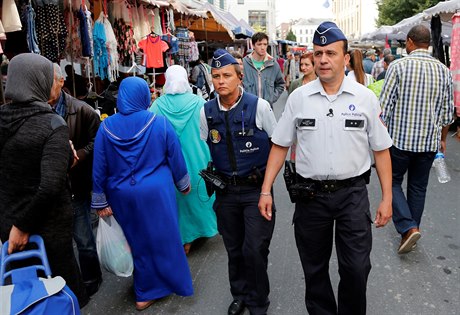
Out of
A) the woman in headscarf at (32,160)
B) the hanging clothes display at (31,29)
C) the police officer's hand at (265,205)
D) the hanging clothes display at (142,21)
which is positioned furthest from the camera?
the hanging clothes display at (142,21)

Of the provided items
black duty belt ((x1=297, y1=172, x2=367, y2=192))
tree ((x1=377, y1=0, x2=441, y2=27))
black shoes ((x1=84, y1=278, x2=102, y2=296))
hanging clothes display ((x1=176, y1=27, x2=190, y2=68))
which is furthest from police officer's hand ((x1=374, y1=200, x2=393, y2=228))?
tree ((x1=377, y1=0, x2=441, y2=27))

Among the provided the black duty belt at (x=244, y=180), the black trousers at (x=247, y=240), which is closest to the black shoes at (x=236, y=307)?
the black trousers at (x=247, y=240)

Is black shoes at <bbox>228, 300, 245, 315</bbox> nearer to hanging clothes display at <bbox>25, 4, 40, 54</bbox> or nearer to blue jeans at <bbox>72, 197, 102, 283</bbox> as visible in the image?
blue jeans at <bbox>72, 197, 102, 283</bbox>

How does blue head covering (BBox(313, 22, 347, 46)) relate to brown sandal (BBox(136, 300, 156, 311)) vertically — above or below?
above

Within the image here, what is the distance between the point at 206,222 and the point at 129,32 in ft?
12.8

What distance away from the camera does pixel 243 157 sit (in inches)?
119

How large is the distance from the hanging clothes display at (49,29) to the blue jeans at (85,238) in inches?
78.1

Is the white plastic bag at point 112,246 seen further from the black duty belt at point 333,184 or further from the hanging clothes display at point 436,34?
the hanging clothes display at point 436,34

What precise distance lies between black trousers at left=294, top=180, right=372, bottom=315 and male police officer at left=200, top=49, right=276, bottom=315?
1.14 feet

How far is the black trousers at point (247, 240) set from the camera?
3006 millimetres

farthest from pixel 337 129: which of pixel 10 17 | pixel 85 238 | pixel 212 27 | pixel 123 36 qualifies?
pixel 212 27

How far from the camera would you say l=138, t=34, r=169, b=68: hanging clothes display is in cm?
738

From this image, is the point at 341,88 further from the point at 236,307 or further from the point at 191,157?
the point at 191,157

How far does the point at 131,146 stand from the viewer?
317 centimetres
